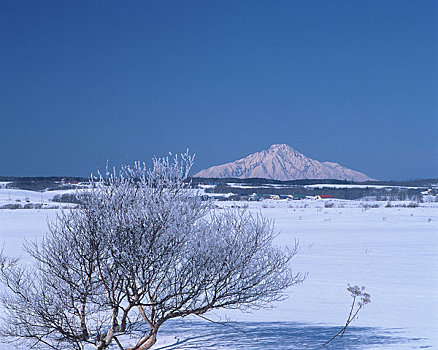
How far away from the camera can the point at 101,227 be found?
7.79m

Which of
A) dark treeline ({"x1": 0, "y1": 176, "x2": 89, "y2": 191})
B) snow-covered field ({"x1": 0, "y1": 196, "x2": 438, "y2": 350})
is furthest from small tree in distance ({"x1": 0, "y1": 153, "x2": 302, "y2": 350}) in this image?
dark treeline ({"x1": 0, "y1": 176, "x2": 89, "y2": 191})

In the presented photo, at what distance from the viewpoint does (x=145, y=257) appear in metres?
7.64

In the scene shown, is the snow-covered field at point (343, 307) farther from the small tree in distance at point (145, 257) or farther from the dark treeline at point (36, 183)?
the dark treeline at point (36, 183)

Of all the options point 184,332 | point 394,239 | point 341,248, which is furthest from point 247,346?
point 394,239

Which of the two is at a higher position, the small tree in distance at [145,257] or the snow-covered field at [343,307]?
the small tree in distance at [145,257]

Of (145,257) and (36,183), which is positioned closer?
(145,257)

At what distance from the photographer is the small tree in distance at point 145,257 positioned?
7707 millimetres

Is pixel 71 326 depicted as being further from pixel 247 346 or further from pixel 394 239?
pixel 394 239

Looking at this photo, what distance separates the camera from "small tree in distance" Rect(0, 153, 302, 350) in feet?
25.3

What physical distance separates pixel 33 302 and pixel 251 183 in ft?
393

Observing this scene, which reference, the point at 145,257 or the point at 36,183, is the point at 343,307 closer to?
the point at 145,257

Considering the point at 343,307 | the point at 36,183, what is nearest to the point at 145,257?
the point at 343,307

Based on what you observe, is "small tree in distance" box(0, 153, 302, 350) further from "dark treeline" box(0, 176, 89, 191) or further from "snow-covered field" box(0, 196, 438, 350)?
"dark treeline" box(0, 176, 89, 191)

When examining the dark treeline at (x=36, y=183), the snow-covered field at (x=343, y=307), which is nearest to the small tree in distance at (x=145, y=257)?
the snow-covered field at (x=343, y=307)
